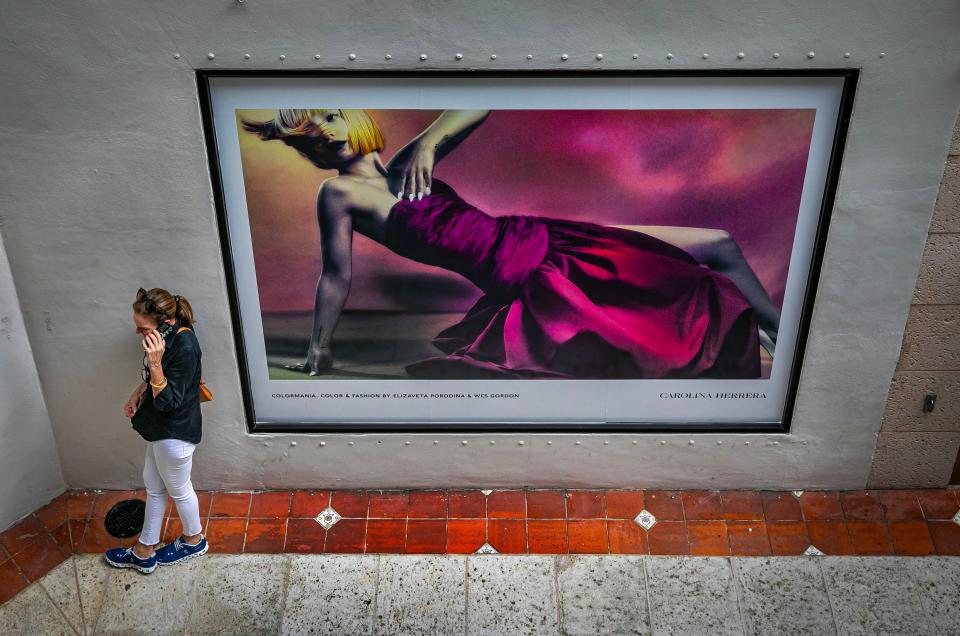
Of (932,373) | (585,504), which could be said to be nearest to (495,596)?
(585,504)

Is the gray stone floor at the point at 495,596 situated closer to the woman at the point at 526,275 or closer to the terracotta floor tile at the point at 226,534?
the terracotta floor tile at the point at 226,534

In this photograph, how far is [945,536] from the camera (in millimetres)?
4816

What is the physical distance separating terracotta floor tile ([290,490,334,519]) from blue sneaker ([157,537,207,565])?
1.83 feet

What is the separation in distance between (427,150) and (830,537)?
3.33 metres

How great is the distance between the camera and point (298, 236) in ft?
13.9

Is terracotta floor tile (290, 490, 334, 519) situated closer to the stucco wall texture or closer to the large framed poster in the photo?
the large framed poster

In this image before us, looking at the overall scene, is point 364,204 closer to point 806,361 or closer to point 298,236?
point 298,236

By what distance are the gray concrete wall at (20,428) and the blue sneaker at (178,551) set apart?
2.96ft

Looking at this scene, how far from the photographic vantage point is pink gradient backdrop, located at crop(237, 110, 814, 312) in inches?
158

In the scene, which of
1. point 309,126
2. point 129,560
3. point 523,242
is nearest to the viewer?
point 309,126

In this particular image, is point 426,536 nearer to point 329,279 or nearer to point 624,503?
point 624,503

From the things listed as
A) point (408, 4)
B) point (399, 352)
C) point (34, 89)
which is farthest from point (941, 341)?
point (34, 89)

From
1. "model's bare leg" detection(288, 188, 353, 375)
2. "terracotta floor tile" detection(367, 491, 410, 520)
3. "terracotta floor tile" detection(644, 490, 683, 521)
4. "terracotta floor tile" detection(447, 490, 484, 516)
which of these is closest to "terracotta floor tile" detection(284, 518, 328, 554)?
"terracotta floor tile" detection(367, 491, 410, 520)

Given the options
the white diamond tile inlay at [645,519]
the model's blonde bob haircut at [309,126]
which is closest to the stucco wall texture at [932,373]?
the white diamond tile inlay at [645,519]
